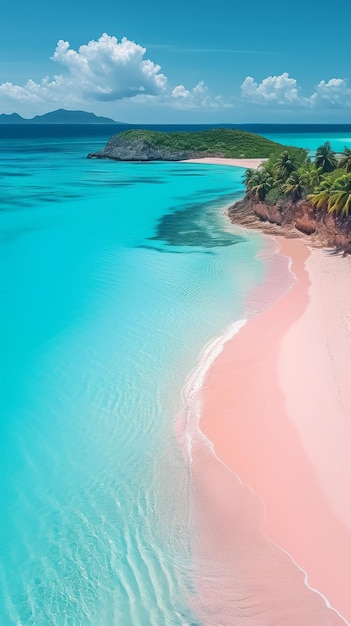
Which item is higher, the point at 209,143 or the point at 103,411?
the point at 209,143

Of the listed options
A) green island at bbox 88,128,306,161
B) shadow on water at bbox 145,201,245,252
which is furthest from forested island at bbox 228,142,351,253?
green island at bbox 88,128,306,161

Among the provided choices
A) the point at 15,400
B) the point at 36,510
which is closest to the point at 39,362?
the point at 15,400

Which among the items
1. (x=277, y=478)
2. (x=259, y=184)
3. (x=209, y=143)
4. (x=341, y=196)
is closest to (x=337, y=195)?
(x=341, y=196)

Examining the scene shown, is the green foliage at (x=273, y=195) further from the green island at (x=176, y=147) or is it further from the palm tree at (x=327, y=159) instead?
the green island at (x=176, y=147)

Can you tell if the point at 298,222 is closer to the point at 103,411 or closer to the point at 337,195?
the point at 337,195

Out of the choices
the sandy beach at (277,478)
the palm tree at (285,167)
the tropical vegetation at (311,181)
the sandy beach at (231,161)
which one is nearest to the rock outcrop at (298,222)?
the tropical vegetation at (311,181)

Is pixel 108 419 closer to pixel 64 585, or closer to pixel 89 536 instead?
pixel 89 536

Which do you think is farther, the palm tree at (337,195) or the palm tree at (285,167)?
the palm tree at (285,167)
